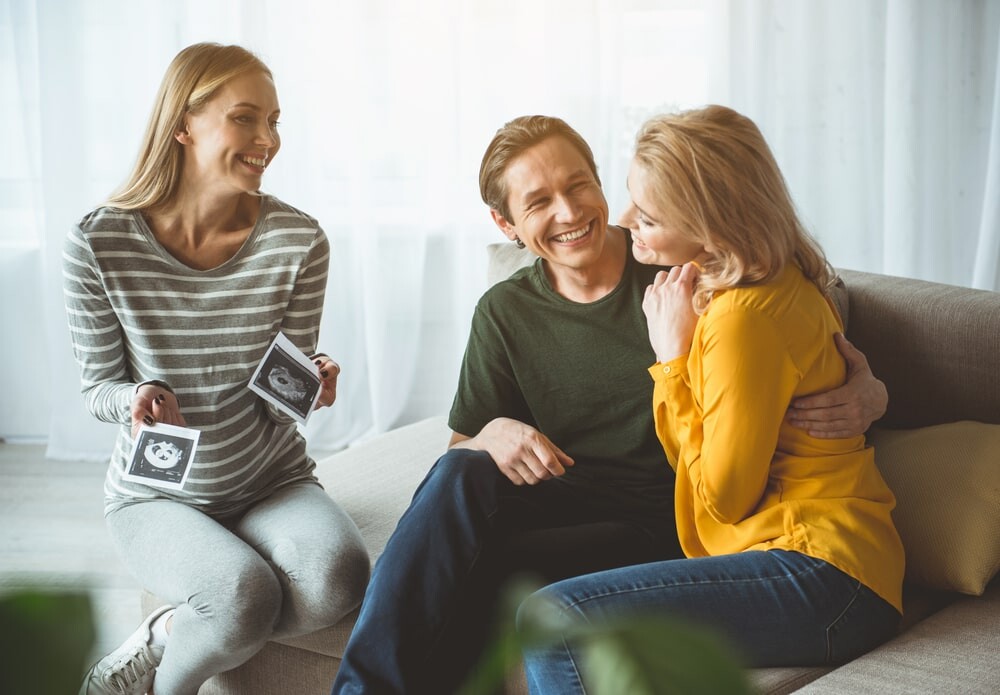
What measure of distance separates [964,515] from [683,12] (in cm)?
233

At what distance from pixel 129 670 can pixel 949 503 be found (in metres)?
1.43

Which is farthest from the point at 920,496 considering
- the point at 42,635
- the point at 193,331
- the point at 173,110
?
the point at 42,635

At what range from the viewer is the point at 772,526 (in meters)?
1.47

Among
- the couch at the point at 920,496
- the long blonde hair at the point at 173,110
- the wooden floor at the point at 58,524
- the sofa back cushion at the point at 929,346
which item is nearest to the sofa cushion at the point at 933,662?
the couch at the point at 920,496

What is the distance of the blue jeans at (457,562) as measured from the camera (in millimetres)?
1489

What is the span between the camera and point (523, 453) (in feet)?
5.34

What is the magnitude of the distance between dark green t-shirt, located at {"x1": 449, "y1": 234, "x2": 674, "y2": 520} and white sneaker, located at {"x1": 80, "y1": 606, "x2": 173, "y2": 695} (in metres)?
0.67

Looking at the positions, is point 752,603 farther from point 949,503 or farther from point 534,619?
point 534,619

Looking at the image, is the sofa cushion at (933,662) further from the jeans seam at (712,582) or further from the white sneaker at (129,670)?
the white sneaker at (129,670)

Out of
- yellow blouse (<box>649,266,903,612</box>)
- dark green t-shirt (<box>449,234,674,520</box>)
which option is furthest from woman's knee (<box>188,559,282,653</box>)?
yellow blouse (<box>649,266,903,612</box>)

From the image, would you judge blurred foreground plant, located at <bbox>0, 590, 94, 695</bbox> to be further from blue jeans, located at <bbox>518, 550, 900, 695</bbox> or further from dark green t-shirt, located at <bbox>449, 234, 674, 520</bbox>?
dark green t-shirt, located at <bbox>449, 234, 674, 520</bbox>

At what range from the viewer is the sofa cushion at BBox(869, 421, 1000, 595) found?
5.18 feet

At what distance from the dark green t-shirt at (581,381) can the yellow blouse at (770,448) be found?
7.6 inches

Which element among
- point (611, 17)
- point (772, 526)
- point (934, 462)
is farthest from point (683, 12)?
point (772, 526)
